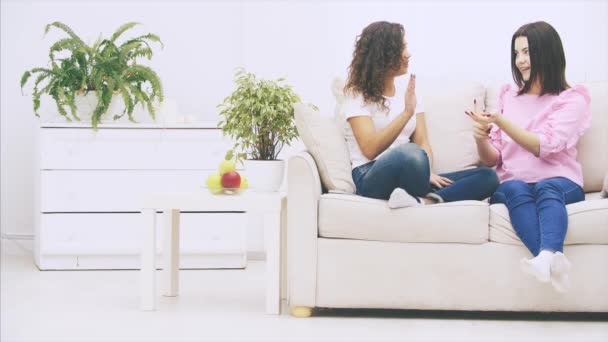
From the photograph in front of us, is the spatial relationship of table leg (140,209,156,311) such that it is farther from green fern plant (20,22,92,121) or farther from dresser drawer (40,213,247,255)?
green fern plant (20,22,92,121)

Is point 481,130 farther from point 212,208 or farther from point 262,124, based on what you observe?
point 212,208

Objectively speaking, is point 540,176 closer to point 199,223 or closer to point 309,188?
point 309,188

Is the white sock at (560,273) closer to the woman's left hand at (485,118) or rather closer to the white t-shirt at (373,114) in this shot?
the woman's left hand at (485,118)

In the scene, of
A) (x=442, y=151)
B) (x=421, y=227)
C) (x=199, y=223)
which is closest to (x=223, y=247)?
(x=199, y=223)

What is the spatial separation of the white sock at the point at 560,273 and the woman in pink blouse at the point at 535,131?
198mm

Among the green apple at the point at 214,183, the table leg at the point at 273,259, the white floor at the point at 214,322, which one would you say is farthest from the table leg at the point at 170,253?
the table leg at the point at 273,259

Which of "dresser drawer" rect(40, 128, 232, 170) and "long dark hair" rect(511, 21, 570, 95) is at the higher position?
"long dark hair" rect(511, 21, 570, 95)

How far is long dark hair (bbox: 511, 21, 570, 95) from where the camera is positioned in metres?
3.31

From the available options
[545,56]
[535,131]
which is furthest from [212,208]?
[545,56]

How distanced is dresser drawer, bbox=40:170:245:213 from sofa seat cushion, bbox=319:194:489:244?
1.45m

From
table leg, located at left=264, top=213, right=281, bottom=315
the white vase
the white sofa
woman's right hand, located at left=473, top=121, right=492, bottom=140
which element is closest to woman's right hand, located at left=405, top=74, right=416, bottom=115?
woman's right hand, located at left=473, top=121, right=492, bottom=140

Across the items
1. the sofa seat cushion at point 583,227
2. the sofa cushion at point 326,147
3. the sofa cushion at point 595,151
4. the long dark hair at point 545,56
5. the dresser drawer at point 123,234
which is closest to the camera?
the sofa seat cushion at point 583,227

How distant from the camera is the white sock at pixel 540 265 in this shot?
8.97 ft

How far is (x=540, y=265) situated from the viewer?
274 cm
